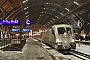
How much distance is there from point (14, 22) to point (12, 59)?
10382 mm

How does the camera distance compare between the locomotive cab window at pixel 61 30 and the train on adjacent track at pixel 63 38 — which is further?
the locomotive cab window at pixel 61 30

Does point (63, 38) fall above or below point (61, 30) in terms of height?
below

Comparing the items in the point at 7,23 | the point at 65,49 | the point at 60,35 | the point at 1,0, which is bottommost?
the point at 65,49

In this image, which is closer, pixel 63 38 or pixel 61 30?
pixel 63 38

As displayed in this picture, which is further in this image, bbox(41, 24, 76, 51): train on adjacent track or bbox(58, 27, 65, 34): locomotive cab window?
bbox(58, 27, 65, 34): locomotive cab window

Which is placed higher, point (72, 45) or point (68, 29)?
point (68, 29)

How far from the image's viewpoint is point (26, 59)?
15383 millimetres

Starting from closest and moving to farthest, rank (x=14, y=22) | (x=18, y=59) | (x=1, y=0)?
1. (x=18, y=59)
2. (x=14, y=22)
3. (x=1, y=0)

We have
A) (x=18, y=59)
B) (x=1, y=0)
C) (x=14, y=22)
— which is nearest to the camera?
(x=18, y=59)

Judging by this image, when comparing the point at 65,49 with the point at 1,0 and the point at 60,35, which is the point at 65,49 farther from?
the point at 1,0

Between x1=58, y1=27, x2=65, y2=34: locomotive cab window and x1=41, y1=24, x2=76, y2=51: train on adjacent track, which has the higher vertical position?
x1=58, y1=27, x2=65, y2=34: locomotive cab window

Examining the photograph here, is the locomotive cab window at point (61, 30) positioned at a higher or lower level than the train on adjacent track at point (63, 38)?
higher

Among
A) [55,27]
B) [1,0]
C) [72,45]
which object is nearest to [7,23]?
[55,27]

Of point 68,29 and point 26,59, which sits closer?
point 26,59
